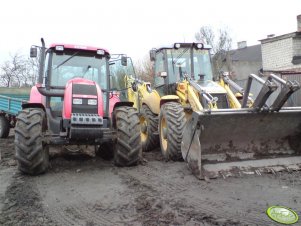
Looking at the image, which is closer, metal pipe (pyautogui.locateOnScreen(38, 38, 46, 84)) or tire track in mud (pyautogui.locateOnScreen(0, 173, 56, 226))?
tire track in mud (pyautogui.locateOnScreen(0, 173, 56, 226))

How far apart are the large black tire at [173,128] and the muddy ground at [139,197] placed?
0.35 m

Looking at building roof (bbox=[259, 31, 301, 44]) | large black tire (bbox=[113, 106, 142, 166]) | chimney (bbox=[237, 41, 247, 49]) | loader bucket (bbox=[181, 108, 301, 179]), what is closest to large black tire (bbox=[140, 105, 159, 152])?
large black tire (bbox=[113, 106, 142, 166])

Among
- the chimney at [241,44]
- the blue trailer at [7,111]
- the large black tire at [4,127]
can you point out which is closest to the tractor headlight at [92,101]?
the blue trailer at [7,111]

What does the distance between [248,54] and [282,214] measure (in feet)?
135

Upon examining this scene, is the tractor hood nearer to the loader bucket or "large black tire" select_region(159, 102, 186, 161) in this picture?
"large black tire" select_region(159, 102, 186, 161)

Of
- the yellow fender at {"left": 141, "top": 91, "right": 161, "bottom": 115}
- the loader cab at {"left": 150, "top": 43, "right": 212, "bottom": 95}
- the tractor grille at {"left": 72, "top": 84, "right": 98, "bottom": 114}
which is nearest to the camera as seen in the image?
the tractor grille at {"left": 72, "top": 84, "right": 98, "bottom": 114}

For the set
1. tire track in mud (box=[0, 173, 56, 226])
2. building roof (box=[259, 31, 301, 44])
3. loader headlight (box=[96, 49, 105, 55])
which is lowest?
tire track in mud (box=[0, 173, 56, 226])

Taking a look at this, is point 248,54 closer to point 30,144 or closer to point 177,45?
point 177,45

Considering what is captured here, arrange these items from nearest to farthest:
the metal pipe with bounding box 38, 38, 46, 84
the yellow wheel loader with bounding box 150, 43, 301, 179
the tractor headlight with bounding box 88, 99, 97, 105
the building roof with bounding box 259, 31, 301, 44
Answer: the yellow wheel loader with bounding box 150, 43, 301, 179
the tractor headlight with bounding box 88, 99, 97, 105
the metal pipe with bounding box 38, 38, 46, 84
the building roof with bounding box 259, 31, 301, 44

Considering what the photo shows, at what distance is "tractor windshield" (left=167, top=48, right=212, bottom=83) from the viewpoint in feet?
28.1

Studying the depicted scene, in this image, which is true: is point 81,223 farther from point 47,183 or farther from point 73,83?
point 73,83

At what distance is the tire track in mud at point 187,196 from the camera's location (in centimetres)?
402

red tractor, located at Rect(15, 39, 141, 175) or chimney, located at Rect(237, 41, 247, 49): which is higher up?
chimney, located at Rect(237, 41, 247, 49)

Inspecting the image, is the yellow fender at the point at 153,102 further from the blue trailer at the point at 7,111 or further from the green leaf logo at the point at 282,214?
the blue trailer at the point at 7,111
